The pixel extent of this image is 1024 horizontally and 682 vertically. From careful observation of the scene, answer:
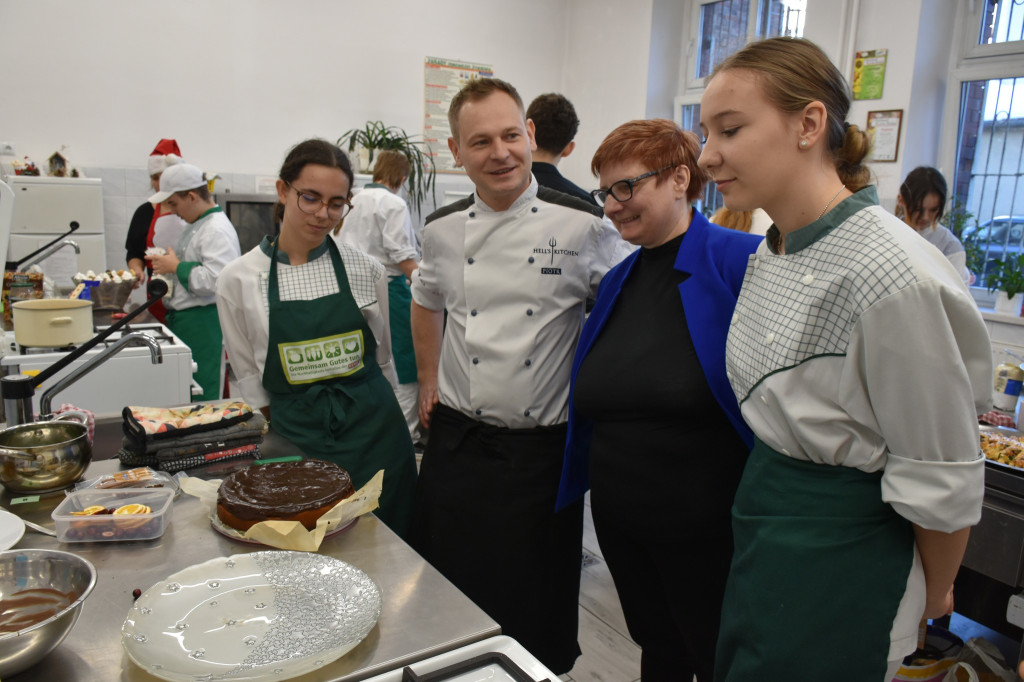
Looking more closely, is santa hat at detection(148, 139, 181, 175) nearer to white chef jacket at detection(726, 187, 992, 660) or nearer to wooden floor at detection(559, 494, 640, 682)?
wooden floor at detection(559, 494, 640, 682)

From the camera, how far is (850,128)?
1127 millimetres

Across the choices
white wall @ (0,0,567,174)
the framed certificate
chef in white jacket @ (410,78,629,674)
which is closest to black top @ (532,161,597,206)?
chef in white jacket @ (410,78,629,674)

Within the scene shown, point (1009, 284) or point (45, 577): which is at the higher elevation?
point (1009, 284)

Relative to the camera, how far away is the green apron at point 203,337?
343 centimetres

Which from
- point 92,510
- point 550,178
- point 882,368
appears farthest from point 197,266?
point 882,368

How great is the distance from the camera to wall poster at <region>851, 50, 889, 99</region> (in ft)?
13.5

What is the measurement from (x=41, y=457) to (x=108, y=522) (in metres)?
0.25

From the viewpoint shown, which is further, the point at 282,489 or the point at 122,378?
the point at 122,378

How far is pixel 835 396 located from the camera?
101 centimetres

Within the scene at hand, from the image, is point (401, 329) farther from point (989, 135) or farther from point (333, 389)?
point (989, 135)

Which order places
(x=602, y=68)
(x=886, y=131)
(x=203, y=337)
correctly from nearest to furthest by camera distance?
1. (x=203, y=337)
2. (x=886, y=131)
3. (x=602, y=68)

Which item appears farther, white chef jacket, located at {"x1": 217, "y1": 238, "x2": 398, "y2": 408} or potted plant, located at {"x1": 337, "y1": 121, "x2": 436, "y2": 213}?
potted plant, located at {"x1": 337, "y1": 121, "x2": 436, "y2": 213}

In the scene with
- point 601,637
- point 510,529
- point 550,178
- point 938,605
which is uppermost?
point 550,178

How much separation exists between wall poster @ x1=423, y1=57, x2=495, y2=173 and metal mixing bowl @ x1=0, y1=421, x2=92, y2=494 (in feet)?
15.0
